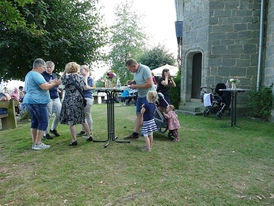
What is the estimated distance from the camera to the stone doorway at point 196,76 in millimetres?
10180

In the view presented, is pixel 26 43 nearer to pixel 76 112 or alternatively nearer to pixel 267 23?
pixel 76 112

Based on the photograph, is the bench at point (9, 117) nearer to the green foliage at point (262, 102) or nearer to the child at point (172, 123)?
the child at point (172, 123)

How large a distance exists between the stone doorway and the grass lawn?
574 centimetres

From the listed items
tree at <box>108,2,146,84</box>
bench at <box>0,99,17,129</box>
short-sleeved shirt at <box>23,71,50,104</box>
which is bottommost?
bench at <box>0,99,17,129</box>

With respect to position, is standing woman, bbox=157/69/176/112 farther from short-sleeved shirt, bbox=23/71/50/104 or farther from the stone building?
the stone building

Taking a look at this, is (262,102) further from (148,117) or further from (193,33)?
(148,117)

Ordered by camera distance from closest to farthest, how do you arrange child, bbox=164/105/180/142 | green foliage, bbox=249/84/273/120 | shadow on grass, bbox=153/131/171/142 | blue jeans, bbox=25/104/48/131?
blue jeans, bbox=25/104/48/131
child, bbox=164/105/180/142
shadow on grass, bbox=153/131/171/142
green foliage, bbox=249/84/273/120

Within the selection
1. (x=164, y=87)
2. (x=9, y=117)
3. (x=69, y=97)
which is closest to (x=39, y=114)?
(x=69, y=97)

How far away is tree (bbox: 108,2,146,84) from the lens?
98.5ft

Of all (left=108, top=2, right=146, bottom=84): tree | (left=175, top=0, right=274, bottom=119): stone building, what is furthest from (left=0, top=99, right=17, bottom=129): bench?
(left=108, top=2, right=146, bottom=84): tree

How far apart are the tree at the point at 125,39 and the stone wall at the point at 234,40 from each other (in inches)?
862

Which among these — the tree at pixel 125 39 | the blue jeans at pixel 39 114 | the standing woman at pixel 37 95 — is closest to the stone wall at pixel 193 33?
the standing woman at pixel 37 95

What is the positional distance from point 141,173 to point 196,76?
8.37 meters

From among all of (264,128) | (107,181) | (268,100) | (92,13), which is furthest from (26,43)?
(268,100)
